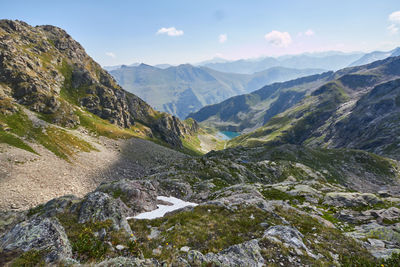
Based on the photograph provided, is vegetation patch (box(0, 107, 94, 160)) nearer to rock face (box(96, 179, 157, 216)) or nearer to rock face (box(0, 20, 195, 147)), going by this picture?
rock face (box(0, 20, 195, 147))

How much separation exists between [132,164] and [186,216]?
235ft

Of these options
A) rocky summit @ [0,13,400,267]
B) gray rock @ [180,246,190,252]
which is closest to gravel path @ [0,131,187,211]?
rocky summit @ [0,13,400,267]

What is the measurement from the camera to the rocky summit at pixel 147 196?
38.3 ft

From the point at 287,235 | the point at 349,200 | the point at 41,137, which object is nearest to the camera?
the point at 287,235

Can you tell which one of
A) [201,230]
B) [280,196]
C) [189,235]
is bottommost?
[280,196]

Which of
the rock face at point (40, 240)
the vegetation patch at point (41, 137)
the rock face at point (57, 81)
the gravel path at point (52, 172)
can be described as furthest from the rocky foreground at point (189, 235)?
the rock face at point (57, 81)

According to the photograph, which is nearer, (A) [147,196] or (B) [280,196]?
(A) [147,196]

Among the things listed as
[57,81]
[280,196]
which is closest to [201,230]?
[280,196]

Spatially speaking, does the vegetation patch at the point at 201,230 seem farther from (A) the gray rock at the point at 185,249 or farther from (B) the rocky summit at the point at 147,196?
(A) the gray rock at the point at 185,249

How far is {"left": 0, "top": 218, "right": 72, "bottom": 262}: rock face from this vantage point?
899 centimetres

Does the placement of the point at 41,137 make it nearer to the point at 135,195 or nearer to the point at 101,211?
the point at 135,195

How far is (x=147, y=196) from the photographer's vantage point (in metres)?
30.5

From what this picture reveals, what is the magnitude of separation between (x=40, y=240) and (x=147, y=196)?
843 inches

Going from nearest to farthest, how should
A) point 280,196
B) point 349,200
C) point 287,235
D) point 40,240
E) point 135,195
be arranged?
point 40,240
point 287,235
point 135,195
point 349,200
point 280,196
